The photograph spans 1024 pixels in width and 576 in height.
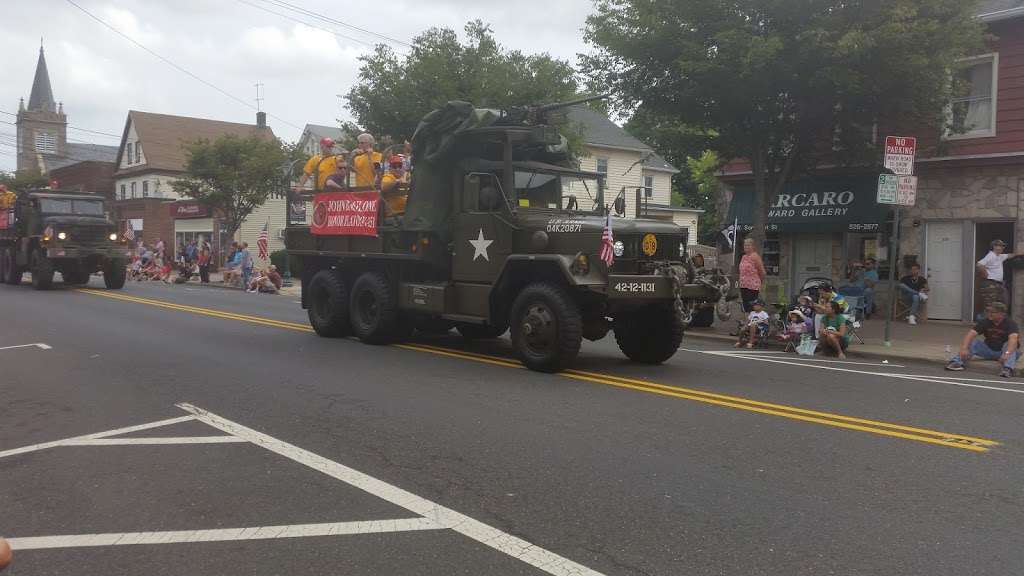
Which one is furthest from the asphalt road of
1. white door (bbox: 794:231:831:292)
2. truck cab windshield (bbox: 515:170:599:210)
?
white door (bbox: 794:231:831:292)

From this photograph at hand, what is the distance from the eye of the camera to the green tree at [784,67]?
12.9 meters

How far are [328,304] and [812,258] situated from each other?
12.1 metres

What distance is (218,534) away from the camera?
4105mm

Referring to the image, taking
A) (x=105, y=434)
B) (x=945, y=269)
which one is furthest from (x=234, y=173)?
(x=105, y=434)

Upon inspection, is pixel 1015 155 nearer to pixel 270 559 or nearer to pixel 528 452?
pixel 528 452

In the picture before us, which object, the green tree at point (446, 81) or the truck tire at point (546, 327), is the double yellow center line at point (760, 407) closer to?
the truck tire at point (546, 327)

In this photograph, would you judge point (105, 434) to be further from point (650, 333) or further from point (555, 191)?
point (650, 333)

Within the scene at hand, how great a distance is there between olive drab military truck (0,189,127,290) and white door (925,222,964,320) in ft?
68.5

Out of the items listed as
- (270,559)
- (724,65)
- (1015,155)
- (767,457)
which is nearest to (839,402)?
(767,457)

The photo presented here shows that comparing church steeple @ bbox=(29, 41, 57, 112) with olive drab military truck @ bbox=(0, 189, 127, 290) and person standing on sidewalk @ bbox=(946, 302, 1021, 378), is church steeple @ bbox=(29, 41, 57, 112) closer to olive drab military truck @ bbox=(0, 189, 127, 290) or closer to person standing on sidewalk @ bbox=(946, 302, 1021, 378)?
olive drab military truck @ bbox=(0, 189, 127, 290)

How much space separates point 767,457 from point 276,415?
3.92 m

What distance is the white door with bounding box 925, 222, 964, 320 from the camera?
1666cm

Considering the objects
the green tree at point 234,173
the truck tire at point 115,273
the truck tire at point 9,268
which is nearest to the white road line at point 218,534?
the truck tire at point 115,273

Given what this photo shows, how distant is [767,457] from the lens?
5559mm
